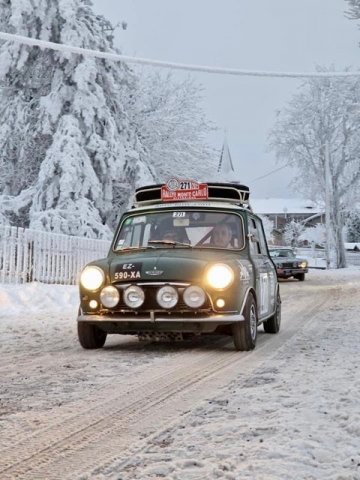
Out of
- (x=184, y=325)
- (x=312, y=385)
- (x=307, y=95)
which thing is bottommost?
(x=312, y=385)

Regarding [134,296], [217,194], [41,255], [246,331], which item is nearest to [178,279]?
[134,296]

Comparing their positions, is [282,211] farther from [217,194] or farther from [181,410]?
[181,410]

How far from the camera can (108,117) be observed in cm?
2145

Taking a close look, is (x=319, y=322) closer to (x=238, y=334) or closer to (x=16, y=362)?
(x=238, y=334)

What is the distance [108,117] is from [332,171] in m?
28.7

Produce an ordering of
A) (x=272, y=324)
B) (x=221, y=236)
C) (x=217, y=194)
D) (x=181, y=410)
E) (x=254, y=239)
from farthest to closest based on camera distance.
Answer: (x=272, y=324) < (x=217, y=194) < (x=254, y=239) < (x=221, y=236) < (x=181, y=410)

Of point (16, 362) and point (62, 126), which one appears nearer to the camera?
point (16, 362)

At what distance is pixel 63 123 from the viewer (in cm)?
2066

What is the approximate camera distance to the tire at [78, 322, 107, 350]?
23.4 feet

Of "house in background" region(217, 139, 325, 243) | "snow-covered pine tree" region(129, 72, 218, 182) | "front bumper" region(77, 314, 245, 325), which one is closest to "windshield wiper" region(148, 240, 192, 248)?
"front bumper" region(77, 314, 245, 325)

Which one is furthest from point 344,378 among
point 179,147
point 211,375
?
point 179,147

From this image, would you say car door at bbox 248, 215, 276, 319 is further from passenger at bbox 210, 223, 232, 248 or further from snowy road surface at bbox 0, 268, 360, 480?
snowy road surface at bbox 0, 268, 360, 480

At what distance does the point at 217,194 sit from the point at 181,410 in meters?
4.83

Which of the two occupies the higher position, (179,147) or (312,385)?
(179,147)
